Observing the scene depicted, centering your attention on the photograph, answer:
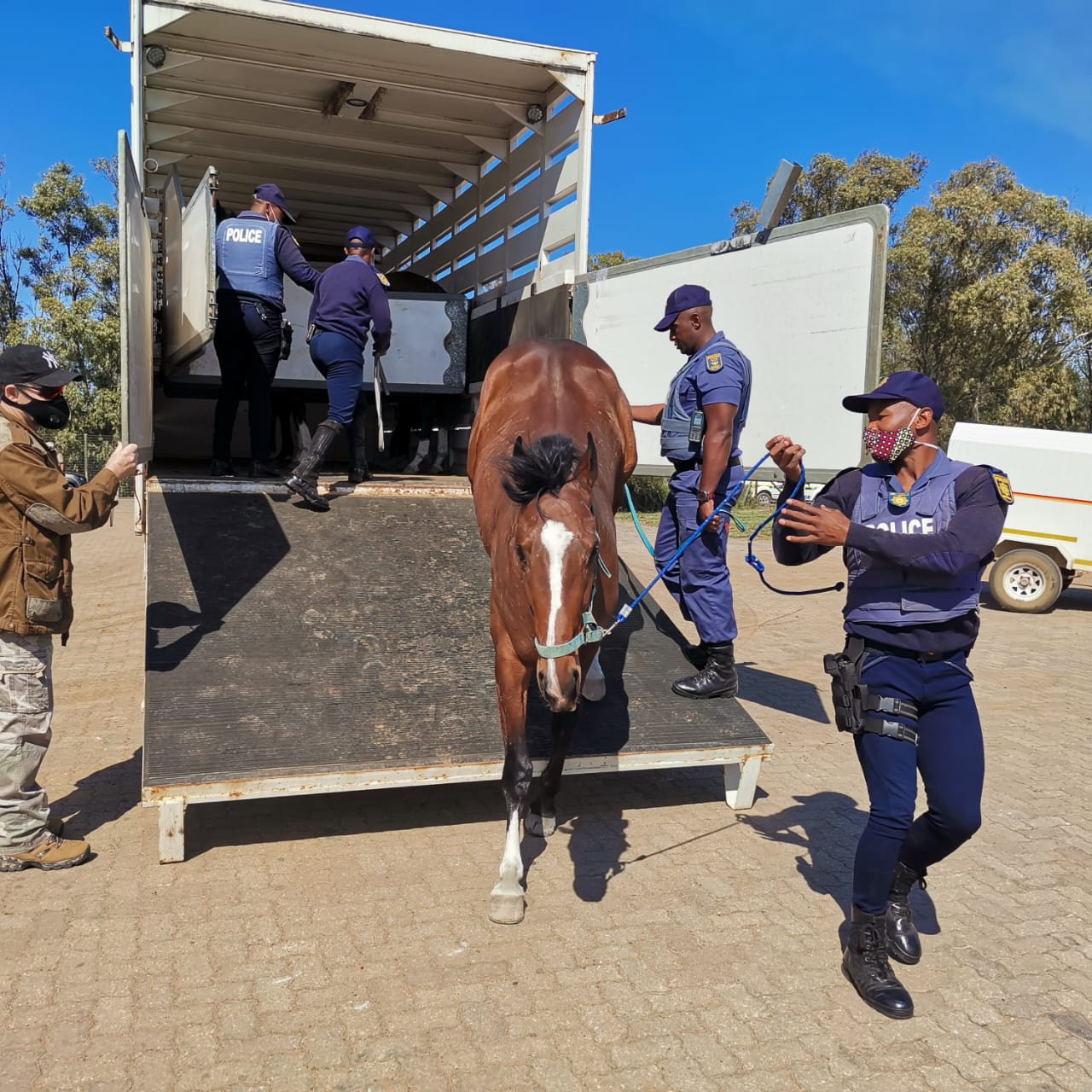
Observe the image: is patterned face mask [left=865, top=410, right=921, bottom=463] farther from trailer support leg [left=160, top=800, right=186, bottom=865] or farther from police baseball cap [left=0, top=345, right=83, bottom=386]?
police baseball cap [left=0, top=345, right=83, bottom=386]

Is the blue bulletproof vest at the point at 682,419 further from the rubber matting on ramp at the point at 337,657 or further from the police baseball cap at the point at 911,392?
the police baseball cap at the point at 911,392

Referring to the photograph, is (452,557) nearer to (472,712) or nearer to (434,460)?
(472,712)

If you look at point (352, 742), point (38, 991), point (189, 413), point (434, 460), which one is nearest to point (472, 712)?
point (352, 742)

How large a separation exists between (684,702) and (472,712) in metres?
1.18

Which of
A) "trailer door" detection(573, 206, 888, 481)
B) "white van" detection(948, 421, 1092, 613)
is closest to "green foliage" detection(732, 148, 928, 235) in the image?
"white van" detection(948, 421, 1092, 613)

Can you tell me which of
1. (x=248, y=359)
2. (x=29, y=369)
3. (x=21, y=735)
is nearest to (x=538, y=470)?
(x=29, y=369)

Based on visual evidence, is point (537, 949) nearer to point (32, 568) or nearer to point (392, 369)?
point (32, 568)

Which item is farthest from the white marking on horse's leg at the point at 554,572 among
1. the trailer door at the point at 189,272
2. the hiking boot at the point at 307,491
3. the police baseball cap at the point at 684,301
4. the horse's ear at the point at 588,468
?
the hiking boot at the point at 307,491

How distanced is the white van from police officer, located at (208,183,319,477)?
30.6ft

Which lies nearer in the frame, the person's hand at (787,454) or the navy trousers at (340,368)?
the person's hand at (787,454)

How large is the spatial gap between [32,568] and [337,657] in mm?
1445

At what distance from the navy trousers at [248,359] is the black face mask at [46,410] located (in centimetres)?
259

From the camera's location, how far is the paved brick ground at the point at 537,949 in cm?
260

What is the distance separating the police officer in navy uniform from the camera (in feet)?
15.8
